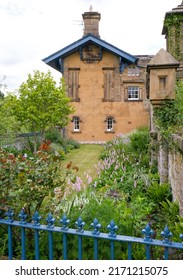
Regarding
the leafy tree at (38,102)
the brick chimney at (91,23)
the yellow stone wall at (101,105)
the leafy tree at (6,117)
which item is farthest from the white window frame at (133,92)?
the leafy tree at (6,117)

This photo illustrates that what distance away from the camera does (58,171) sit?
4.81 m

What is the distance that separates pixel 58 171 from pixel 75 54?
73.6ft

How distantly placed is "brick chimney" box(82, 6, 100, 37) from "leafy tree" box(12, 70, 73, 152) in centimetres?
1131

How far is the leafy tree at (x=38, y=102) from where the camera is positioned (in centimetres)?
1702

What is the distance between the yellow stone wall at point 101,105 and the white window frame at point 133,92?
0.95 ft

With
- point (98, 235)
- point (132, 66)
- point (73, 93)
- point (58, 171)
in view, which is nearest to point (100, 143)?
point (73, 93)

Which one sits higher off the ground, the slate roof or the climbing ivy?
the slate roof

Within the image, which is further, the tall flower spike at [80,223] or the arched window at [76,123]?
the arched window at [76,123]

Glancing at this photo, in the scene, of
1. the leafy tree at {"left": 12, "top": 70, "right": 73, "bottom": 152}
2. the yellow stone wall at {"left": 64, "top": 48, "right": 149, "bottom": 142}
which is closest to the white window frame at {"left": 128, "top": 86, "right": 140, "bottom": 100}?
the yellow stone wall at {"left": 64, "top": 48, "right": 149, "bottom": 142}

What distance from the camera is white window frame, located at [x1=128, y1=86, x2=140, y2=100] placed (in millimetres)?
26578

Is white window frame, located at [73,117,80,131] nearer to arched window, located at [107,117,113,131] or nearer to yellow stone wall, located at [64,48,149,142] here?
yellow stone wall, located at [64,48,149,142]

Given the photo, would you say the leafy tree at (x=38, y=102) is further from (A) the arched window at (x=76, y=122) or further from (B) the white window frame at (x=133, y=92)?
(B) the white window frame at (x=133, y=92)
